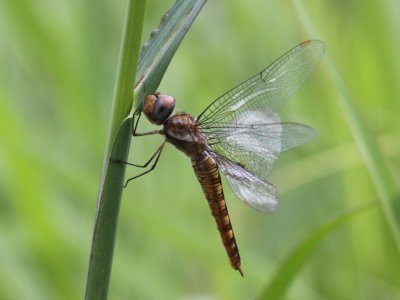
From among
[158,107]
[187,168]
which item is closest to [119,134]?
[158,107]

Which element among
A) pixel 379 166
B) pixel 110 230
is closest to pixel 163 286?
pixel 379 166

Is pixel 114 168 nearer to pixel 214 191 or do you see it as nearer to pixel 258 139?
pixel 214 191

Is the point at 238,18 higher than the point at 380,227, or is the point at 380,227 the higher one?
the point at 238,18

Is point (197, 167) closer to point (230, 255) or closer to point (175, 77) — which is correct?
point (230, 255)

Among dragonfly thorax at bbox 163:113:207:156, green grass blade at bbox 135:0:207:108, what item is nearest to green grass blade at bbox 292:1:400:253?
dragonfly thorax at bbox 163:113:207:156

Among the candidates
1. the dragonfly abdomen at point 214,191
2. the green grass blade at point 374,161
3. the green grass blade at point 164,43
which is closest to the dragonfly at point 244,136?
the dragonfly abdomen at point 214,191

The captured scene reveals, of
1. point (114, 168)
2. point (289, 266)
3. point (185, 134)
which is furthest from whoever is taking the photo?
point (185, 134)

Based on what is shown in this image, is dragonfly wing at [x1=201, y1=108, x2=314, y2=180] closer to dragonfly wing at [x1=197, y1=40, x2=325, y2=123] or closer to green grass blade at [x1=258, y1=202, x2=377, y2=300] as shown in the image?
dragonfly wing at [x1=197, y1=40, x2=325, y2=123]
